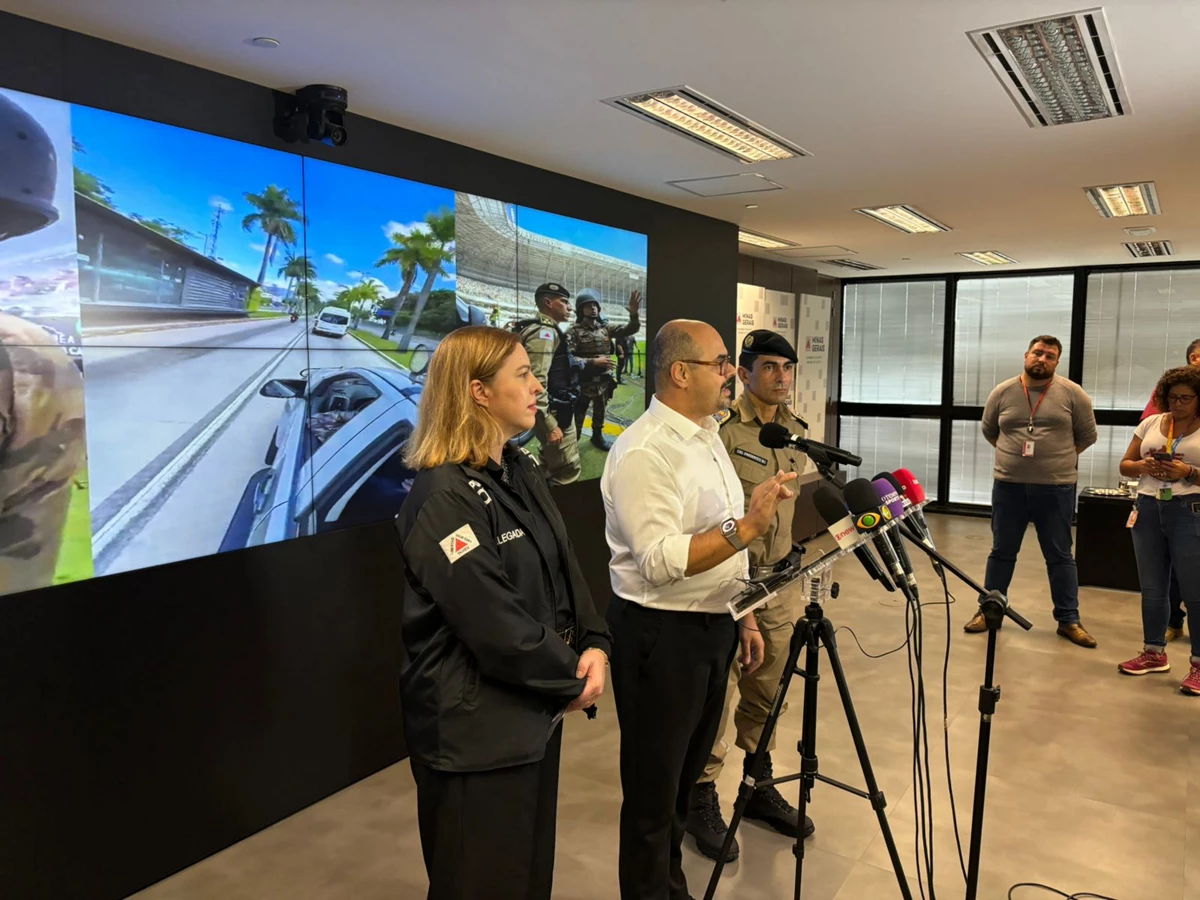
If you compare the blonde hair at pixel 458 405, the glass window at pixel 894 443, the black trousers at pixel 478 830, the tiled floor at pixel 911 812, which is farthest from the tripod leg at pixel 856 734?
the glass window at pixel 894 443

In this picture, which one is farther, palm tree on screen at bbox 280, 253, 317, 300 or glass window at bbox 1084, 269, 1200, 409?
glass window at bbox 1084, 269, 1200, 409

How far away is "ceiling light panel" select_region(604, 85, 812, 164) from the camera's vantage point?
289 cm

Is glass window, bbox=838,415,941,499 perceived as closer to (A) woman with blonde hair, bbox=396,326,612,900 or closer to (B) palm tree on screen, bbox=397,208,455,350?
(B) palm tree on screen, bbox=397,208,455,350

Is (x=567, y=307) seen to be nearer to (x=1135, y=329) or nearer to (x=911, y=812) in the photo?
(x=911, y=812)

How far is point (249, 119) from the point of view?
2.70 meters

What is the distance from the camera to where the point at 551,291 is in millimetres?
4102

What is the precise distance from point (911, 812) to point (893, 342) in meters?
7.27

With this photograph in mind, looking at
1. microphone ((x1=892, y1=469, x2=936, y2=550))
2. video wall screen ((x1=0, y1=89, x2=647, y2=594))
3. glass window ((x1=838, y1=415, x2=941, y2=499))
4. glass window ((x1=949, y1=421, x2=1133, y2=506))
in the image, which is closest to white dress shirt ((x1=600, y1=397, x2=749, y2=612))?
microphone ((x1=892, y1=469, x2=936, y2=550))

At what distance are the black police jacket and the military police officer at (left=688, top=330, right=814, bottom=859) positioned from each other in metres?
1.23

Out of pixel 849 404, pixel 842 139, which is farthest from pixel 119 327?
pixel 849 404

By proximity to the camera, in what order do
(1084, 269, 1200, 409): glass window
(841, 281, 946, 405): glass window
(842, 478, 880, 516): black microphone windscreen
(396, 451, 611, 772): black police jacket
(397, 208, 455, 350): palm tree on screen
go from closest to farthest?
1. (396, 451, 611, 772): black police jacket
2. (842, 478, 880, 516): black microphone windscreen
3. (397, 208, 455, 350): palm tree on screen
4. (1084, 269, 1200, 409): glass window
5. (841, 281, 946, 405): glass window

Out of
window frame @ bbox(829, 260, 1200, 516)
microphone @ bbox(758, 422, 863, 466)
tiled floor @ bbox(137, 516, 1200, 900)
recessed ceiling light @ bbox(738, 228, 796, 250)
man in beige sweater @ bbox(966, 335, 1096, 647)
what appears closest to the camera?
microphone @ bbox(758, 422, 863, 466)

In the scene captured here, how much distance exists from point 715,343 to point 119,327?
1714mm

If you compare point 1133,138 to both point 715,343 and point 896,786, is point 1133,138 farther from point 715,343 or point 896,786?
point 896,786
